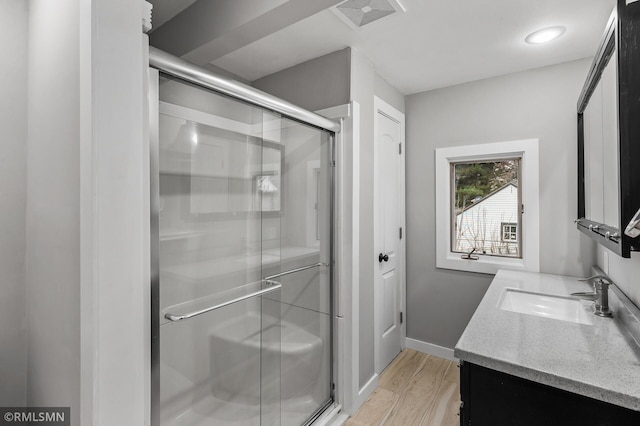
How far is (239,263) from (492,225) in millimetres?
2133

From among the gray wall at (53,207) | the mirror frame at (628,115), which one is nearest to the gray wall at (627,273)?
the mirror frame at (628,115)

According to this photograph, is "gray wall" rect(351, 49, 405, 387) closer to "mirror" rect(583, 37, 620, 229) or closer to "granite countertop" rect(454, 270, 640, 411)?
"granite countertop" rect(454, 270, 640, 411)

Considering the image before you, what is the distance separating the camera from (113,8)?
858mm

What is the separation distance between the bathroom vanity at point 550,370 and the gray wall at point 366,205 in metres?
0.83

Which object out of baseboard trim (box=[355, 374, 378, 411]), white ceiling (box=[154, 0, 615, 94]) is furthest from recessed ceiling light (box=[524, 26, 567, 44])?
baseboard trim (box=[355, 374, 378, 411])

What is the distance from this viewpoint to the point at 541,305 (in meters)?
1.76

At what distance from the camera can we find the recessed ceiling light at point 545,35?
179 centimetres

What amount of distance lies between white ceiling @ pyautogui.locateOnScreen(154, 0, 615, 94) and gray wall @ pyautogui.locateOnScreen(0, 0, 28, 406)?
68 centimetres

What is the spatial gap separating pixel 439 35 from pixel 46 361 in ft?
8.13

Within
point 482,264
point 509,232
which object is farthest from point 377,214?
point 509,232

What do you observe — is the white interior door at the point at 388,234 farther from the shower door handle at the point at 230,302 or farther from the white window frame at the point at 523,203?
the shower door handle at the point at 230,302

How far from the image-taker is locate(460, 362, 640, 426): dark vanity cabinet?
93cm

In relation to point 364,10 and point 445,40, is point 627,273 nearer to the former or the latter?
point 445,40

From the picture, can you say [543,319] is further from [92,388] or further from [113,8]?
[113,8]
